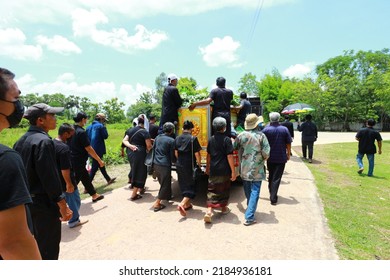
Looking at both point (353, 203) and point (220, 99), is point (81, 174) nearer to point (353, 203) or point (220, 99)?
point (220, 99)

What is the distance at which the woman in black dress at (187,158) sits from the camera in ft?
14.9

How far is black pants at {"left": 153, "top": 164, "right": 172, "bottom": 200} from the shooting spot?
4.79 metres

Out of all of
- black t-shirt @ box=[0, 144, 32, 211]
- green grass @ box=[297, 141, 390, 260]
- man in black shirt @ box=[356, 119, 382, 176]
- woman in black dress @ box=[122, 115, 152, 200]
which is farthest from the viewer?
man in black shirt @ box=[356, 119, 382, 176]

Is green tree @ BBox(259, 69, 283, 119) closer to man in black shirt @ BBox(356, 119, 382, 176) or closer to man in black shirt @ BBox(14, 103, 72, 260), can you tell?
man in black shirt @ BBox(356, 119, 382, 176)

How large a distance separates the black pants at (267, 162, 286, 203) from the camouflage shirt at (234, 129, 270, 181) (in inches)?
35.2

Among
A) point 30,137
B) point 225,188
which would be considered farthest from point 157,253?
point 30,137

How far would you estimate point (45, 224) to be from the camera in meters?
2.34

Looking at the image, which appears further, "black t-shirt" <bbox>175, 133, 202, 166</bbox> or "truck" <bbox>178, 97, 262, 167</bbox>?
"truck" <bbox>178, 97, 262, 167</bbox>

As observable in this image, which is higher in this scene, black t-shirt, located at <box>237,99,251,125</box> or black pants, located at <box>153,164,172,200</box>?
black t-shirt, located at <box>237,99,251,125</box>

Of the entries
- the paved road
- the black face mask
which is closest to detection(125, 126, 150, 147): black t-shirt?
the paved road

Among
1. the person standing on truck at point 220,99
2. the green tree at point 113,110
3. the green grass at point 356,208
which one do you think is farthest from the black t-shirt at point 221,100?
the green tree at point 113,110

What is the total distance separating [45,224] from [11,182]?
1.43m

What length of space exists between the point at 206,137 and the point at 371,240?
342cm

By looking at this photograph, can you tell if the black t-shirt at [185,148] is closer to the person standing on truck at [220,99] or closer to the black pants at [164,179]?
the black pants at [164,179]
